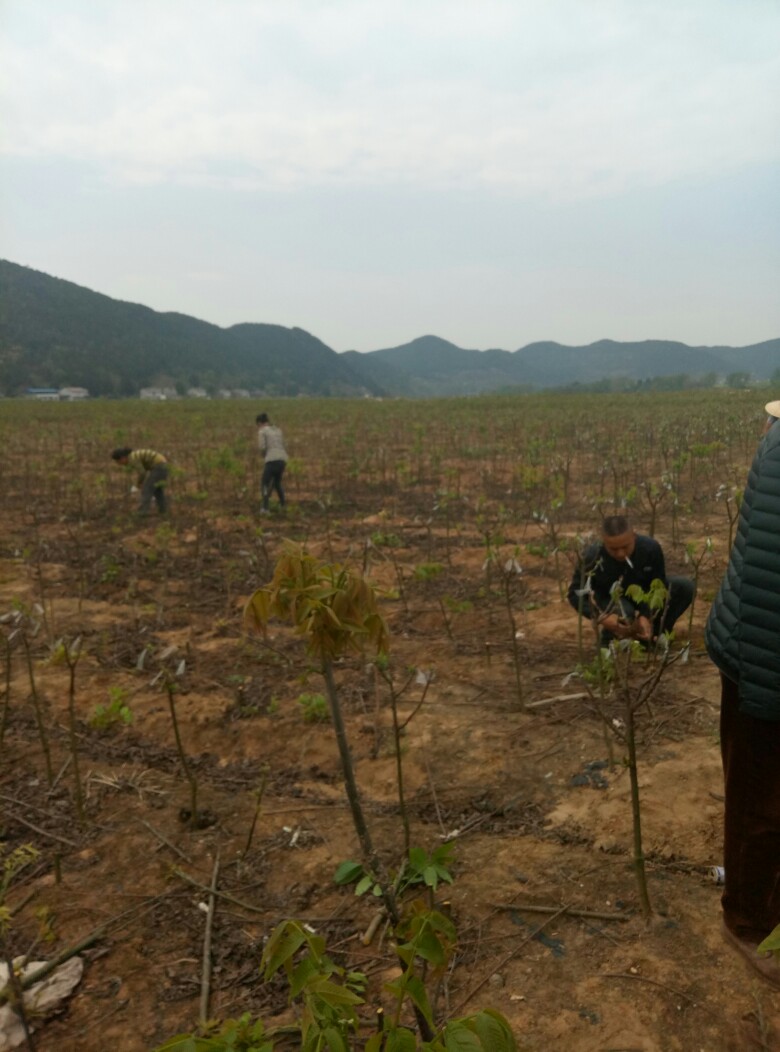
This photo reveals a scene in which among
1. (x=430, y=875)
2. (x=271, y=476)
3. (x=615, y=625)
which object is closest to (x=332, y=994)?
(x=430, y=875)

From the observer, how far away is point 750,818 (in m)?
1.75

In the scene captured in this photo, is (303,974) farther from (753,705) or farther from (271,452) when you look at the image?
(271,452)

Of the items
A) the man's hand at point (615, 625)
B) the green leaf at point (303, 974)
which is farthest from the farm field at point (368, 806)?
the green leaf at point (303, 974)

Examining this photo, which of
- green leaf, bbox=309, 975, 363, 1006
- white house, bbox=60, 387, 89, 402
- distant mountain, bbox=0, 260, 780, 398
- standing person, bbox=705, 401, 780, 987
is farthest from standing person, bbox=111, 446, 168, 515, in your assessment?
distant mountain, bbox=0, 260, 780, 398

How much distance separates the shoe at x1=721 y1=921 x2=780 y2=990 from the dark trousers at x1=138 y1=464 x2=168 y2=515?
25.1ft

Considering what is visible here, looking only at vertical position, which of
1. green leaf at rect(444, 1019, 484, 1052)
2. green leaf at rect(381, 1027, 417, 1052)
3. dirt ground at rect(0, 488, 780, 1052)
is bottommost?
dirt ground at rect(0, 488, 780, 1052)

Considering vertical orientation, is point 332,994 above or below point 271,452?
below

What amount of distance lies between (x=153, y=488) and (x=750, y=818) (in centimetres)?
791

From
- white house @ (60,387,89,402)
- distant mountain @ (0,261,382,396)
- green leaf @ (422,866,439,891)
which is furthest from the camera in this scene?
distant mountain @ (0,261,382,396)

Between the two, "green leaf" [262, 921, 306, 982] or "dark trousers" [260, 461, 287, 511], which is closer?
"green leaf" [262, 921, 306, 982]

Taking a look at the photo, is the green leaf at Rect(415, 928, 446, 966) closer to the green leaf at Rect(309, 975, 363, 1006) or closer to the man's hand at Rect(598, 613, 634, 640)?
the green leaf at Rect(309, 975, 363, 1006)

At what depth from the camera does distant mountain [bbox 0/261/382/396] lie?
258 ft

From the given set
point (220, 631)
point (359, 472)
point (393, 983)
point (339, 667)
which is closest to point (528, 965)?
point (393, 983)

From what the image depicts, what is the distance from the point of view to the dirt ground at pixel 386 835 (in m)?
1.87
